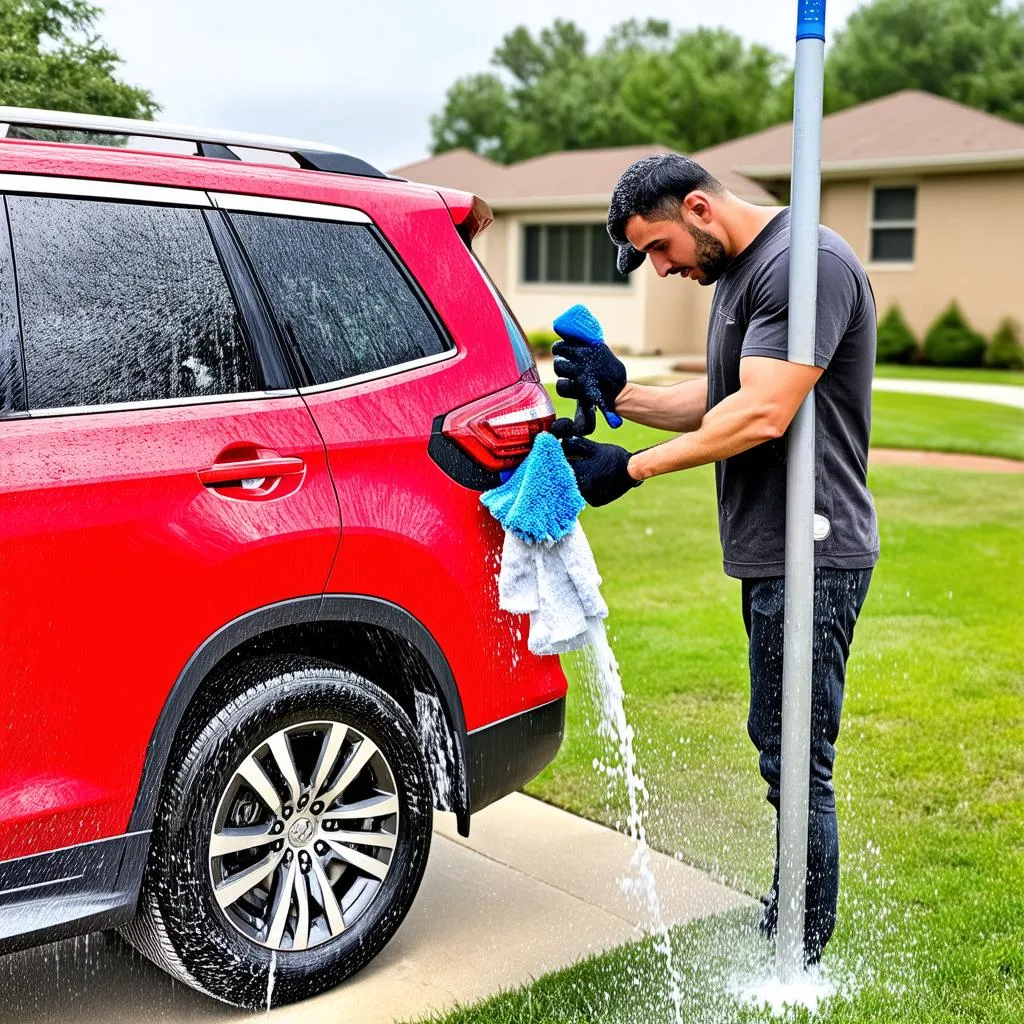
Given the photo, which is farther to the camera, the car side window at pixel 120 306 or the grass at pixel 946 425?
the grass at pixel 946 425

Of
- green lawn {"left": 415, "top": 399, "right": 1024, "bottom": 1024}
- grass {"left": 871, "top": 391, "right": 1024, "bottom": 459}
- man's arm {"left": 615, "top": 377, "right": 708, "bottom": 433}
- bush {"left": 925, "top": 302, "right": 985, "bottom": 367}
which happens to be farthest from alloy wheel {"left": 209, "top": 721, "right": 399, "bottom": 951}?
bush {"left": 925, "top": 302, "right": 985, "bottom": 367}

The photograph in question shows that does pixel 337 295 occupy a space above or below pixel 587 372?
above

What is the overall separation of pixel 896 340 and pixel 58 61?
80.7 feet

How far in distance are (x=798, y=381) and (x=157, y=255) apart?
59.0 inches

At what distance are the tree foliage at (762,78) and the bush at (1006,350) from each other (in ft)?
72.7

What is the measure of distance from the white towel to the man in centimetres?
17

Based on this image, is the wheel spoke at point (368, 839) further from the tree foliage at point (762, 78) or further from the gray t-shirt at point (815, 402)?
the tree foliage at point (762, 78)

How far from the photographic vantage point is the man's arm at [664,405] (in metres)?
3.79

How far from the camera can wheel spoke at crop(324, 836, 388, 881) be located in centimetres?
335

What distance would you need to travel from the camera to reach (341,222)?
348 cm

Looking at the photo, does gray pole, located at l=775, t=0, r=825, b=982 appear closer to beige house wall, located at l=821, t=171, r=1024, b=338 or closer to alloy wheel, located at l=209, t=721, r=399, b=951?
alloy wheel, located at l=209, t=721, r=399, b=951

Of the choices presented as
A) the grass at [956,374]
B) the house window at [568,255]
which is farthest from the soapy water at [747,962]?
the house window at [568,255]

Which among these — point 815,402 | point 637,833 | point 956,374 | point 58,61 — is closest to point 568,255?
point 956,374

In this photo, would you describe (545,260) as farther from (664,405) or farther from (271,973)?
(271,973)
